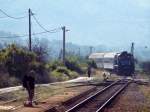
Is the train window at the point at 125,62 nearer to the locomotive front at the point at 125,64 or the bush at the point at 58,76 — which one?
the locomotive front at the point at 125,64

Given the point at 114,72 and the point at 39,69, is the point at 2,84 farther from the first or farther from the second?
the point at 114,72

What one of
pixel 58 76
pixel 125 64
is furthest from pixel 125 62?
pixel 58 76

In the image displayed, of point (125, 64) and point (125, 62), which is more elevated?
point (125, 62)

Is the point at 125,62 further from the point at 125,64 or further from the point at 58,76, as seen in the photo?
the point at 58,76

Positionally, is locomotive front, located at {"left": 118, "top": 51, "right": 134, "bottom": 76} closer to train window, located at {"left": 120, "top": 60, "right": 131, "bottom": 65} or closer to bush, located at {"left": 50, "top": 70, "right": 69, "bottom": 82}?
train window, located at {"left": 120, "top": 60, "right": 131, "bottom": 65}

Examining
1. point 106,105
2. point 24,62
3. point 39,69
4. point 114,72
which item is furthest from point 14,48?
point 114,72

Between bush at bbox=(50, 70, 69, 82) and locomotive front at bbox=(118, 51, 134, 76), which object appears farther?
locomotive front at bbox=(118, 51, 134, 76)

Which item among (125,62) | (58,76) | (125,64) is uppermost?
(125,62)

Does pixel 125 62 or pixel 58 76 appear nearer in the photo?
pixel 58 76

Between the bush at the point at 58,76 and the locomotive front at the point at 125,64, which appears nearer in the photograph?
the bush at the point at 58,76

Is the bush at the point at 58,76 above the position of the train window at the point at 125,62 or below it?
below

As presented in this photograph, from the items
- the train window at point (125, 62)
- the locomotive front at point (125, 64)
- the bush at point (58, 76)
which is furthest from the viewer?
the locomotive front at point (125, 64)

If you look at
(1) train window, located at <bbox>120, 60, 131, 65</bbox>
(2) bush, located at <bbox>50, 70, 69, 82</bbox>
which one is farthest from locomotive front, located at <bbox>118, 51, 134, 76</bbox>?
(2) bush, located at <bbox>50, 70, 69, 82</bbox>

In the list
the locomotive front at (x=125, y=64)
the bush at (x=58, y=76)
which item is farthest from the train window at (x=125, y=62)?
the bush at (x=58, y=76)
